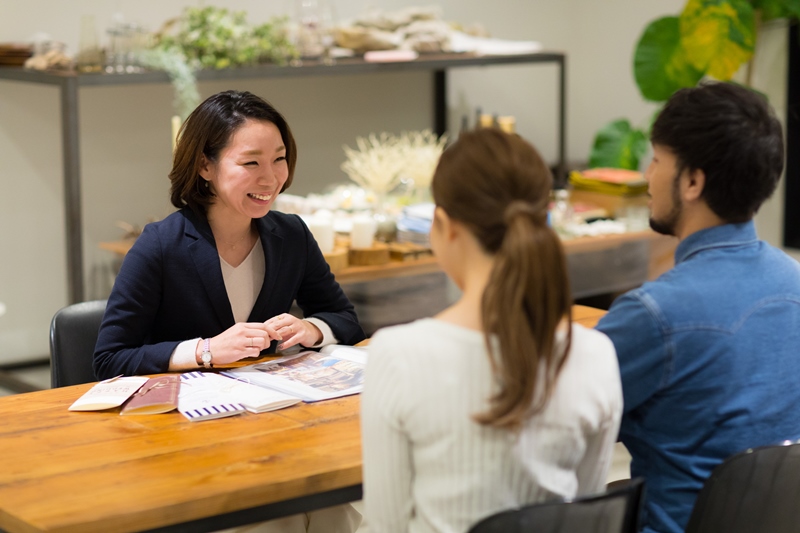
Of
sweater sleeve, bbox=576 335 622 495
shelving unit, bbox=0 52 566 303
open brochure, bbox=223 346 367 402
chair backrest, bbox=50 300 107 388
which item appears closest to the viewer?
sweater sleeve, bbox=576 335 622 495

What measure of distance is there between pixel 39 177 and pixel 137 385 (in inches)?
119

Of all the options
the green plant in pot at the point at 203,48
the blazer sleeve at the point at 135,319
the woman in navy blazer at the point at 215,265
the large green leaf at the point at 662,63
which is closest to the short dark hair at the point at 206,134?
the woman in navy blazer at the point at 215,265

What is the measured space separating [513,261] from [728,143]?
1.91ft

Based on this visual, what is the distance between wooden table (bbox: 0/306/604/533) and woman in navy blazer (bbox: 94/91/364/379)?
25 cm

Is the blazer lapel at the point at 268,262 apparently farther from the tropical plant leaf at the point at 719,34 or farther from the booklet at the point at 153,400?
the tropical plant leaf at the point at 719,34

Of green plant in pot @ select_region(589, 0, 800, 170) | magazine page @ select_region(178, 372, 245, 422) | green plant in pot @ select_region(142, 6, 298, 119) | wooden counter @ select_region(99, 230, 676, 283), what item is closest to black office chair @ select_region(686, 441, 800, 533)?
magazine page @ select_region(178, 372, 245, 422)

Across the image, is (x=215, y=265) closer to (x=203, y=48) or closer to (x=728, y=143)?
(x=728, y=143)

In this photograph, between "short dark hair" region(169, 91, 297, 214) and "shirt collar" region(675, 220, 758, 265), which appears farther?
"short dark hair" region(169, 91, 297, 214)

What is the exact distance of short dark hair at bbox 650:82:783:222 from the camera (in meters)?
1.65

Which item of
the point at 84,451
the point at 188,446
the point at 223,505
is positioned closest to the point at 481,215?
the point at 223,505

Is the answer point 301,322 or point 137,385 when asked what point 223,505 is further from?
point 301,322

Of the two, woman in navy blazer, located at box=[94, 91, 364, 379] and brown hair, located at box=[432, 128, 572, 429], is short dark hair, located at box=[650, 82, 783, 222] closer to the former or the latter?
brown hair, located at box=[432, 128, 572, 429]

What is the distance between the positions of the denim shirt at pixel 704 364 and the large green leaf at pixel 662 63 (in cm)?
376

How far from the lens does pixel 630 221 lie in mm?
4875
